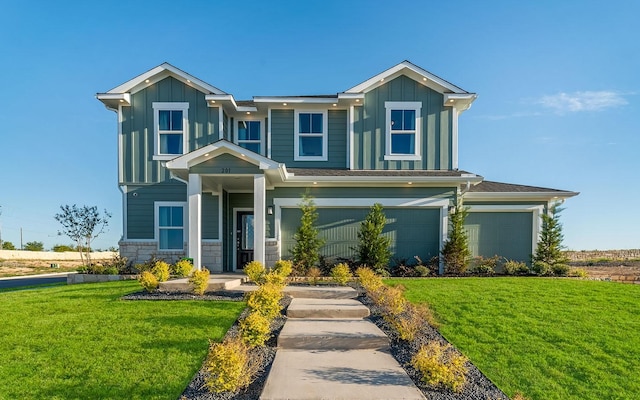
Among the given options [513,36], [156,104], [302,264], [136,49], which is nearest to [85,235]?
[156,104]

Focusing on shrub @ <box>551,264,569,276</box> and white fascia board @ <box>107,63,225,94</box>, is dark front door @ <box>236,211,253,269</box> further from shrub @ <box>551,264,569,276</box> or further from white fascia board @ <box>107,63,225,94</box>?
shrub @ <box>551,264,569,276</box>

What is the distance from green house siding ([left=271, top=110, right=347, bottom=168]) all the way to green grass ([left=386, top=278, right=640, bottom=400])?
627cm

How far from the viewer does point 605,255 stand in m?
26.4

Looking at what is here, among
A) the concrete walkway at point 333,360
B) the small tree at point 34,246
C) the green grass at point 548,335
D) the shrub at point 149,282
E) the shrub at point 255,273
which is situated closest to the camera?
the concrete walkway at point 333,360

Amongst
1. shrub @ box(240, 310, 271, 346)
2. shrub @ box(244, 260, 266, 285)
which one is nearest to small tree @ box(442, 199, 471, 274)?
shrub @ box(244, 260, 266, 285)

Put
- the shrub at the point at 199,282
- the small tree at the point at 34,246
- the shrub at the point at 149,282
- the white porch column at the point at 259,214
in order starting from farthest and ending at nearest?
1. the small tree at the point at 34,246
2. the white porch column at the point at 259,214
3. the shrub at the point at 149,282
4. the shrub at the point at 199,282

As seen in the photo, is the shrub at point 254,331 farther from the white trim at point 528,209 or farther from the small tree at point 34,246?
the small tree at point 34,246

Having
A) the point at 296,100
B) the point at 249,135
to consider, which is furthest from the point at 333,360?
Result: the point at 249,135

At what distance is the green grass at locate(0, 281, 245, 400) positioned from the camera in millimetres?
3639

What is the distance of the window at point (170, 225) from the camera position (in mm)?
12844

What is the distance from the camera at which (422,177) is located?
11.8 m

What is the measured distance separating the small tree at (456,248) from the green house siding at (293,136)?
4374 mm

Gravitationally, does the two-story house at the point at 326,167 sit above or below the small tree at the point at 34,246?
above

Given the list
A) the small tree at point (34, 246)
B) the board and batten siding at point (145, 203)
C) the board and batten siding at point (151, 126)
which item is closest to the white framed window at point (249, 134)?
the board and batten siding at point (151, 126)
